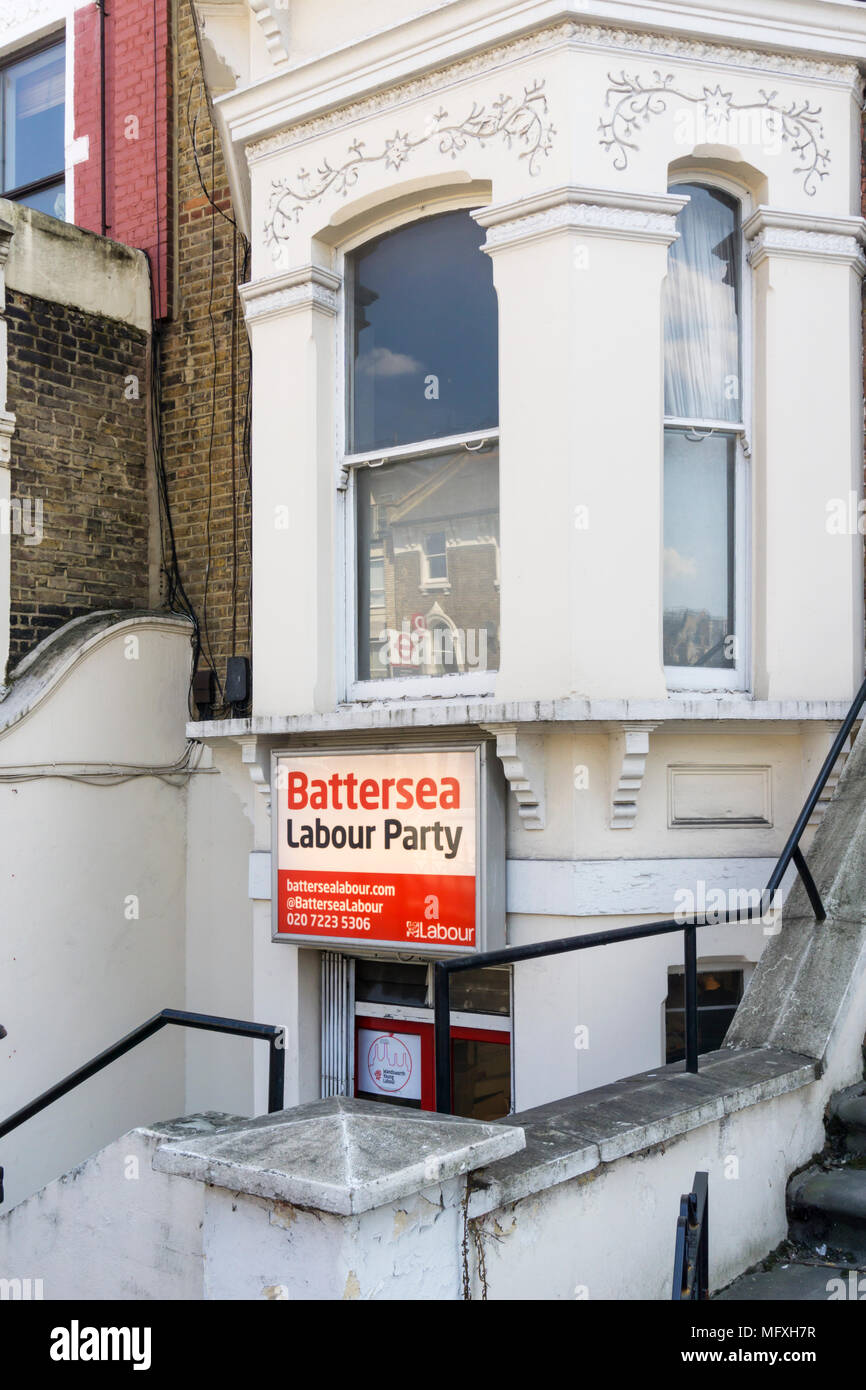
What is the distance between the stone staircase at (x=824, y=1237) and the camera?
3908mm

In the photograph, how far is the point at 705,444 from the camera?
20.0 feet

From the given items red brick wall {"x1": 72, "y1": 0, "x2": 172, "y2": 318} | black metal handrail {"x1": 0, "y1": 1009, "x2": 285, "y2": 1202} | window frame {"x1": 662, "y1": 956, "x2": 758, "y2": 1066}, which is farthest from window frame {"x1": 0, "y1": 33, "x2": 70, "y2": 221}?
window frame {"x1": 662, "y1": 956, "x2": 758, "y2": 1066}

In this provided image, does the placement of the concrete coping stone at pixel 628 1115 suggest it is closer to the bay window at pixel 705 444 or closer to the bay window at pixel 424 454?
the bay window at pixel 705 444

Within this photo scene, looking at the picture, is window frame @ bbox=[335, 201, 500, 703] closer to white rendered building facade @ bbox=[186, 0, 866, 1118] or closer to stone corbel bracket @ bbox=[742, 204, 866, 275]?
white rendered building facade @ bbox=[186, 0, 866, 1118]

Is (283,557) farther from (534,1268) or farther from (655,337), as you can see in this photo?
(534,1268)

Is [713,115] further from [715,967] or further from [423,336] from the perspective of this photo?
[715,967]

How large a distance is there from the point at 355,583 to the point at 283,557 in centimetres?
40

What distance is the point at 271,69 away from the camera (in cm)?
675

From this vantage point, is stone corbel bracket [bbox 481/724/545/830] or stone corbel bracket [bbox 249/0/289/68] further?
stone corbel bracket [bbox 249/0/289/68]

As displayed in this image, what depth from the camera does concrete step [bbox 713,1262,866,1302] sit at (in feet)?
12.6

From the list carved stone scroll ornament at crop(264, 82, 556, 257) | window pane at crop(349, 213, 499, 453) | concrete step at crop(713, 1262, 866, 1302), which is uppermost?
carved stone scroll ornament at crop(264, 82, 556, 257)

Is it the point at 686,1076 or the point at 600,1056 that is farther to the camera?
the point at 600,1056

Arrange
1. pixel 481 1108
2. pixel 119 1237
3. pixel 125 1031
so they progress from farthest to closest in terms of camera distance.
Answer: pixel 125 1031, pixel 481 1108, pixel 119 1237

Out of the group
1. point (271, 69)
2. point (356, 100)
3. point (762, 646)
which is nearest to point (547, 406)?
point (762, 646)
